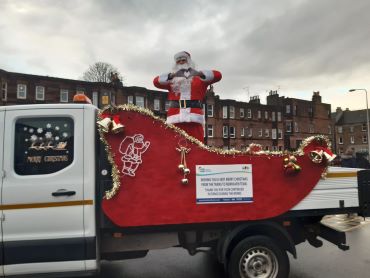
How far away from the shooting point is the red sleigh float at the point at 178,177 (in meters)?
4.11

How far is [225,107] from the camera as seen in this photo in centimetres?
5022

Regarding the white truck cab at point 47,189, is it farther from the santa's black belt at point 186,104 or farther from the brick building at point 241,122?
the brick building at point 241,122

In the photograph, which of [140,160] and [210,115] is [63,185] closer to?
[140,160]

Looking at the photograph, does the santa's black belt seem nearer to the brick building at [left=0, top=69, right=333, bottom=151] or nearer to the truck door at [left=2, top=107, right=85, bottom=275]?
the truck door at [left=2, top=107, right=85, bottom=275]

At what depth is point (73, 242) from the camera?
13.1 ft

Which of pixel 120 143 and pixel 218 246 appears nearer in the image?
pixel 120 143

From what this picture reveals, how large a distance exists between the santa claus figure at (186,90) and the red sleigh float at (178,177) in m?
1.80

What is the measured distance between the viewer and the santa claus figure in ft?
19.9

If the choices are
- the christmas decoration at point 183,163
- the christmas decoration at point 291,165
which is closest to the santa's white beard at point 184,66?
the christmas decoration at point 183,163

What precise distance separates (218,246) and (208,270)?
1.33 m

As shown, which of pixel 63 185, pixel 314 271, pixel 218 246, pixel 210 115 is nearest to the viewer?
pixel 63 185

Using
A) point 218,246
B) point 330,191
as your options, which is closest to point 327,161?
point 330,191

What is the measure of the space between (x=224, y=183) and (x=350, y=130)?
273 feet

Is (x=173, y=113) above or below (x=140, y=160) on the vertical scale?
above
